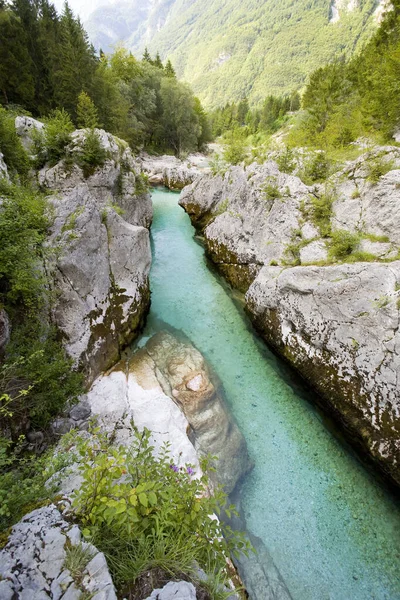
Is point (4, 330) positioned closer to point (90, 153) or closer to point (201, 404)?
point (201, 404)

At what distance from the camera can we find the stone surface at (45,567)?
2086mm

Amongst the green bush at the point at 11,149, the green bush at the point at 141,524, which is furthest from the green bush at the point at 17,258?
the green bush at the point at 141,524

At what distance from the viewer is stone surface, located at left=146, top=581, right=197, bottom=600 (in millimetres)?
2162

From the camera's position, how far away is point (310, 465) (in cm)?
609

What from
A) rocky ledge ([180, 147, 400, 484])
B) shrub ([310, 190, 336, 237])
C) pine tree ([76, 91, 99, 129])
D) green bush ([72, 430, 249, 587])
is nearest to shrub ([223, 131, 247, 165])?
rocky ledge ([180, 147, 400, 484])

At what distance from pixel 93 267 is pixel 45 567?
20.2ft

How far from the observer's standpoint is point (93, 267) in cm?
714

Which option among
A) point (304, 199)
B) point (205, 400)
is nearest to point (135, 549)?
point (205, 400)

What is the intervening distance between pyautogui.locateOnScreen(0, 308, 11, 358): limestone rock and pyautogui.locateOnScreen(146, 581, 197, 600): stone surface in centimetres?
423

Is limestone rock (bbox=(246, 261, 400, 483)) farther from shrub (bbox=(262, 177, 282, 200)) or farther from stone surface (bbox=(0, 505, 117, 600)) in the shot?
stone surface (bbox=(0, 505, 117, 600))

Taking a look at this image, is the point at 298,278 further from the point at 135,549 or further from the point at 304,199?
the point at 135,549

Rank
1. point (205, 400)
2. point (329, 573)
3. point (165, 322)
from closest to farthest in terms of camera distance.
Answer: point (329, 573) < point (205, 400) < point (165, 322)

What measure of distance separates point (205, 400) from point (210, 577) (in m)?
4.49

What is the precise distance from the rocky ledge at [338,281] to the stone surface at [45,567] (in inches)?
245
